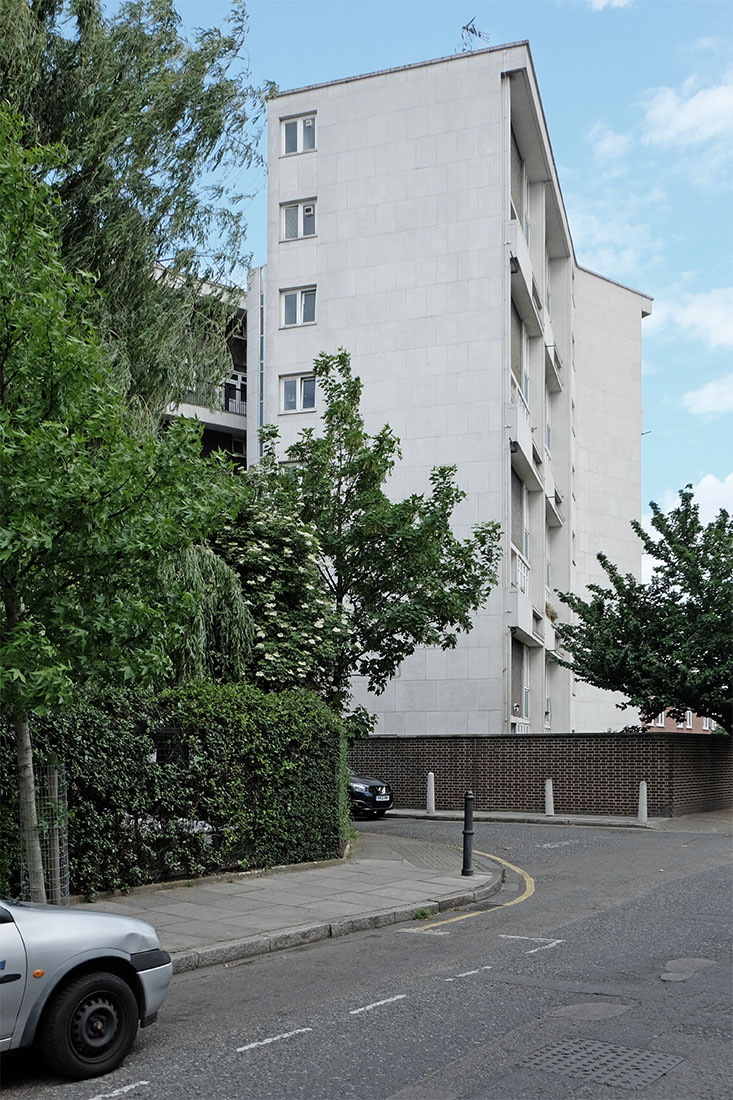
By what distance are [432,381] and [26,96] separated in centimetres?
2052

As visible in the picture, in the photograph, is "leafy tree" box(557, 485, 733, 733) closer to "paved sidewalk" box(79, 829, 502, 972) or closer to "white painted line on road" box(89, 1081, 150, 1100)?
"paved sidewalk" box(79, 829, 502, 972)

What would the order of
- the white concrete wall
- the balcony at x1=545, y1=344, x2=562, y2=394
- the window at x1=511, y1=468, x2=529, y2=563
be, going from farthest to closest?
the white concrete wall, the balcony at x1=545, y1=344, x2=562, y2=394, the window at x1=511, y1=468, x2=529, y2=563

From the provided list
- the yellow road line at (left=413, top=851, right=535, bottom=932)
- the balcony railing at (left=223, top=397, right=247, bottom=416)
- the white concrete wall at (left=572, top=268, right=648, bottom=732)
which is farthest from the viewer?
the white concrete wall at (left=572, top=268, right=648, bottom=732)

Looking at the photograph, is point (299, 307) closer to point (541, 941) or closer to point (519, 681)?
point (519, 681)

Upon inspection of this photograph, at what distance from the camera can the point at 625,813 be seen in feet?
83.9

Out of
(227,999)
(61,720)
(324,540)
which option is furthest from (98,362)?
(324,540)

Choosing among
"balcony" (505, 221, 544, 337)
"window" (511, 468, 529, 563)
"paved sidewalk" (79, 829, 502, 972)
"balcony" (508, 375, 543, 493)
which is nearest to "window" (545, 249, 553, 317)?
"balcony" (505, 221, 544, 337)

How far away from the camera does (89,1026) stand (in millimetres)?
6027

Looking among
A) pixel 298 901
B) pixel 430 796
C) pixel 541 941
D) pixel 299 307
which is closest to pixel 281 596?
pixel 298 901

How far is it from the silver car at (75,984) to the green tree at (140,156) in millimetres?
8548

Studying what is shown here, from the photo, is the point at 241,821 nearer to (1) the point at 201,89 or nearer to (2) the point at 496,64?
(1) the point at 201,89

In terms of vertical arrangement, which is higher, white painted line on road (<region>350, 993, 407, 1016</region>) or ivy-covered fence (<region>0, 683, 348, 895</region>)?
ivy-covered fence (<region>0, 683, 348, 895</region>)

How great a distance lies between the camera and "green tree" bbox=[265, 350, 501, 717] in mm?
20703

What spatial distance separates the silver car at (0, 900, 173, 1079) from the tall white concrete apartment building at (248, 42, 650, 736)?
2491 centimetres
